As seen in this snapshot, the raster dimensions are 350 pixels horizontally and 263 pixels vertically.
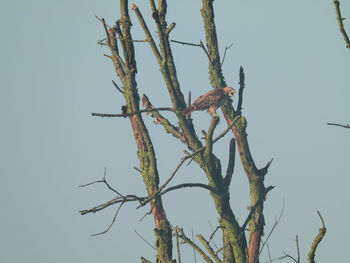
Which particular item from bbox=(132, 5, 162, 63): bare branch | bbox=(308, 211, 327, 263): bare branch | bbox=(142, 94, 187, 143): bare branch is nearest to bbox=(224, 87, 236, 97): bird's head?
bbox=(142, 94, 187, 143): bare branch

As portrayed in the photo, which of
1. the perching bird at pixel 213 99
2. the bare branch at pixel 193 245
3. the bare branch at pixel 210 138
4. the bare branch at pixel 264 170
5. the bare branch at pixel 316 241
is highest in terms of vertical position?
the perching bird at pixel 213 99

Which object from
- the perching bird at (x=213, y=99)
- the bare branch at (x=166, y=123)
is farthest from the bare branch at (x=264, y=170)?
the bare branch at (x=166, y=123)

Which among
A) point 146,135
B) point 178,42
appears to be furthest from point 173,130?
point 178,42

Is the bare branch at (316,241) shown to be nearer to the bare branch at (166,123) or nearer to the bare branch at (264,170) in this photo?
the bare branch at (166,123)

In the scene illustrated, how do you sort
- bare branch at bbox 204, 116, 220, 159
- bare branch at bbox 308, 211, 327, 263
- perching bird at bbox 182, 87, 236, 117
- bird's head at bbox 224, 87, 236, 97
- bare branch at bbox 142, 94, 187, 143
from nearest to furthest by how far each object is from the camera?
bare branch at bbox 308, 211, 327, 263, bare branch at bbox 204, 116, 220, 159, bare branch at bbox 142, 94, 187, 143, perching bird at bbox 182, 87, 236, 117, bird's head at bbox 224, 87, 236, 97

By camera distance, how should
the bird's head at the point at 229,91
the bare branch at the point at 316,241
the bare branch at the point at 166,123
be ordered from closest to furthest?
1. the bare branch at the point at 316,241
2. the bare branch at the point at 166,123
3. the bird's head at the point at 229,91

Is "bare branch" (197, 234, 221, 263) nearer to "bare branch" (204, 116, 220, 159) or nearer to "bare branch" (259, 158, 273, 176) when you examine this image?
"bare branch" (204, 116, 220, 159)

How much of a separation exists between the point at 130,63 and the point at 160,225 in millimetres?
2464

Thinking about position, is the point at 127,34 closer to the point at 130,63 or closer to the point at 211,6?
the point at 130,63

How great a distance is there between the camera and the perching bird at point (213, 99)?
10.1m

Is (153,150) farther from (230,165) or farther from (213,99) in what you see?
(213,99)

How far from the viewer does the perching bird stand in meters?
10.1

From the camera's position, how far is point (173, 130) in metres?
9.20

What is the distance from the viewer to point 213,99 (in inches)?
404
